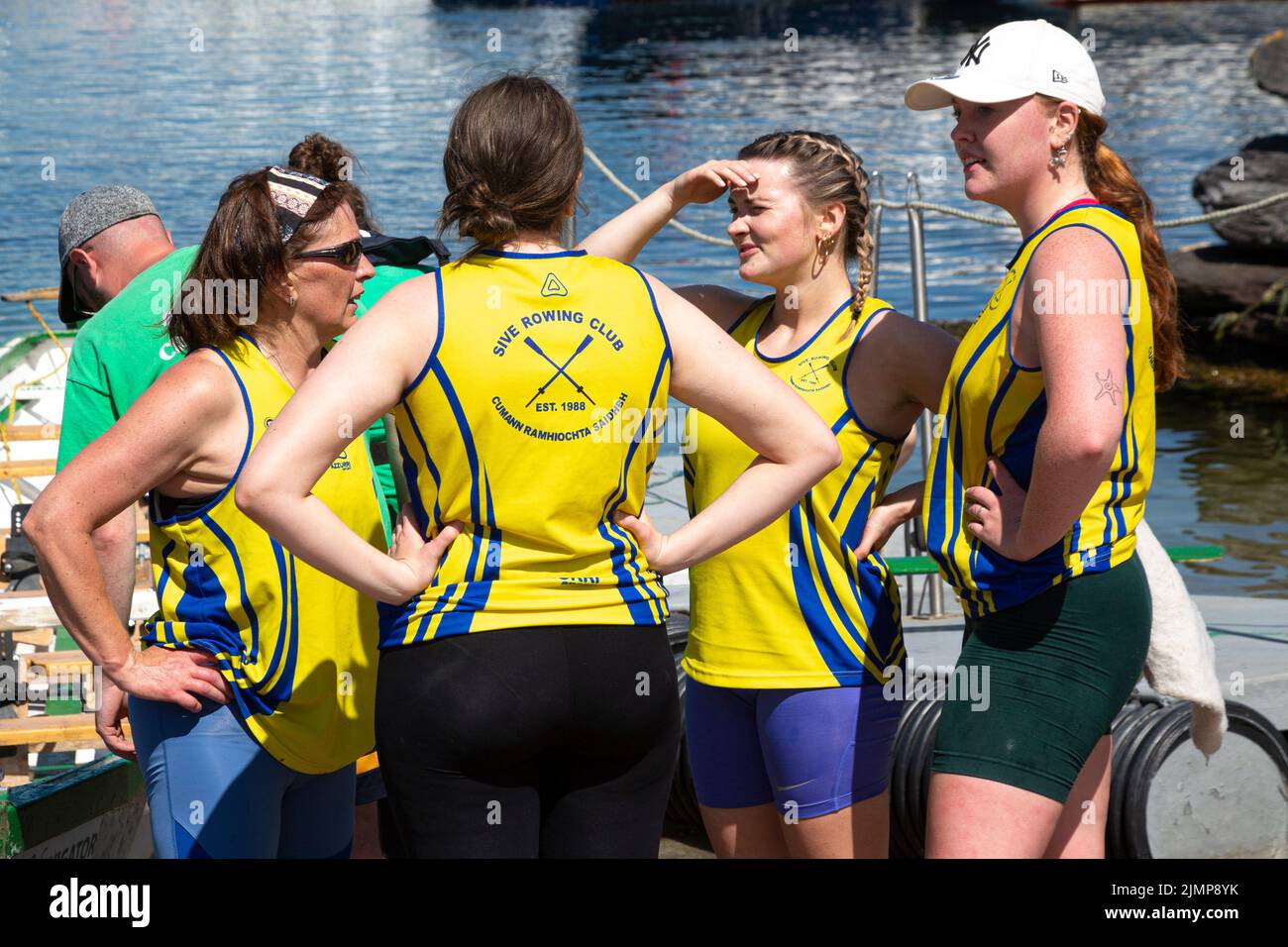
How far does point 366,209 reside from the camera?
3.90 meters

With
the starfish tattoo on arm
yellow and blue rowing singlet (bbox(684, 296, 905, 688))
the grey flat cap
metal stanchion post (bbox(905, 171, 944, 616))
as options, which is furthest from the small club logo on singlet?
metal stanchion post (bbox(905, 171, 944, 616))

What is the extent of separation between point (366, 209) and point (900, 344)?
170 cm

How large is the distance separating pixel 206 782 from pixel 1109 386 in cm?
173

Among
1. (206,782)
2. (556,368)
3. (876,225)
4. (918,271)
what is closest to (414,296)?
(556,368)

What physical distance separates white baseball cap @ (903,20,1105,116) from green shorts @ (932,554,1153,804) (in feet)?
2.79

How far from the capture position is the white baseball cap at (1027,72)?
2.48 m

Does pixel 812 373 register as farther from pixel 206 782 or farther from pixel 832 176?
pixel 206 782

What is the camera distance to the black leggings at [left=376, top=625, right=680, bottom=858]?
216cm

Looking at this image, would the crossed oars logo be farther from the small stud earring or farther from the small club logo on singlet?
the small stud earring

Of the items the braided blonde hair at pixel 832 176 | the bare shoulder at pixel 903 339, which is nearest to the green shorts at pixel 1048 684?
the bare shoulder at pixel 903 339

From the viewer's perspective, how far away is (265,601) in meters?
2.57
